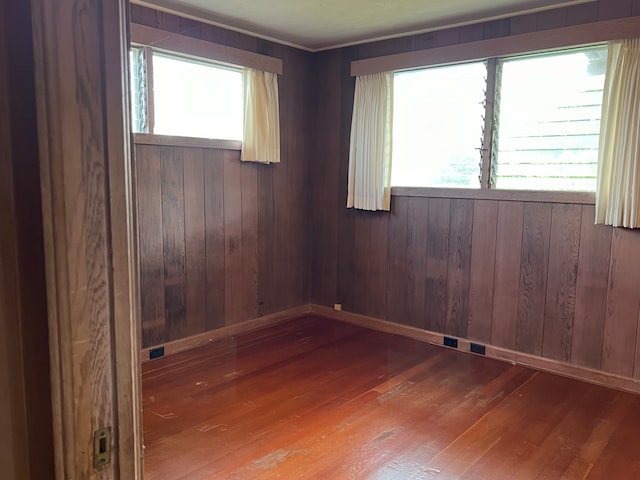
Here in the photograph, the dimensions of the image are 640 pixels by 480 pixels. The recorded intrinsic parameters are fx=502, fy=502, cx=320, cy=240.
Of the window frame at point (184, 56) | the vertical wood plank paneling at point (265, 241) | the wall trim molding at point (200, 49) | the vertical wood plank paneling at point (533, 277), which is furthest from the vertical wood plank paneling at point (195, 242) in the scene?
the vertical wood plank paneling at point (533, 277)

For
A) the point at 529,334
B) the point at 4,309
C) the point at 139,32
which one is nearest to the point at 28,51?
the point at 4,309

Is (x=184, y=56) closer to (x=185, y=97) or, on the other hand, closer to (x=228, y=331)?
(x=185, y=97)

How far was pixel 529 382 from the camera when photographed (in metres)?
3.19

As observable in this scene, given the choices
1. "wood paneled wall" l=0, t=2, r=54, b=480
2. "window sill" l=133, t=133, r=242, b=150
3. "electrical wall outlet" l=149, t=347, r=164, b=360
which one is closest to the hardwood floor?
"electrical wall outlet" l=149, t=347, r=164, b=360

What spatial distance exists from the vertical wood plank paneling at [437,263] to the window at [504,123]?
21cm

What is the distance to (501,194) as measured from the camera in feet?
11.5

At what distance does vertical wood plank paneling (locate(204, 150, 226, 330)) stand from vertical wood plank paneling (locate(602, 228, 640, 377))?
2.69 m

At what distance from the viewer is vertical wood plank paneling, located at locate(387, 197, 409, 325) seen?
403 cm

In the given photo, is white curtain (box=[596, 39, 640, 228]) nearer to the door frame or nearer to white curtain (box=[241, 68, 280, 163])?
white curtain (box=[241, 68, 280, 163])

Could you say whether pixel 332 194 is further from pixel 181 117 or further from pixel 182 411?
pixel 182 411

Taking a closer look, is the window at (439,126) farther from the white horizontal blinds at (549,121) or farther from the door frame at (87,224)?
the door frame at (87,224)

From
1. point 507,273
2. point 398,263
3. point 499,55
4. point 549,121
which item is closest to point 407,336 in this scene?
point 398,263

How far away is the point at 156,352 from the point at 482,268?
240 centimetres

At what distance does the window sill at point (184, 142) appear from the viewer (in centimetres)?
333
